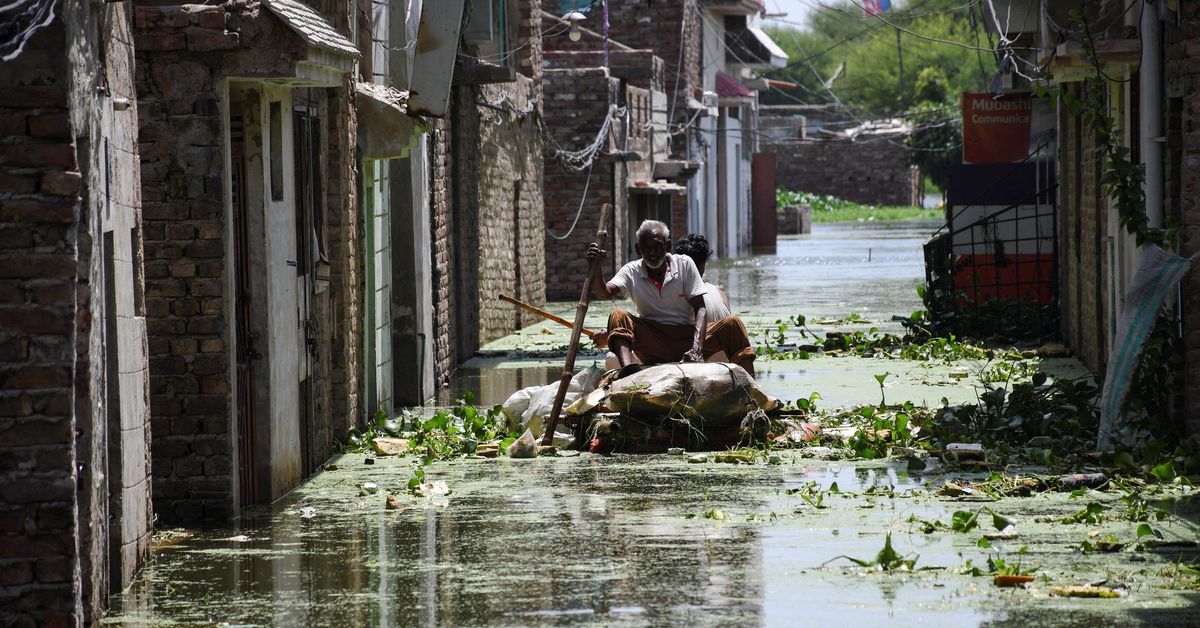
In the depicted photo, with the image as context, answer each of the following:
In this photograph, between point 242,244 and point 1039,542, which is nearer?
point 1039,542

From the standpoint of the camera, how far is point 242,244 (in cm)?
919

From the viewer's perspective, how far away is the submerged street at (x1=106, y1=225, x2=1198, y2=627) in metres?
6.52

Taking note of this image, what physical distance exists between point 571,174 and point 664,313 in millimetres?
15351

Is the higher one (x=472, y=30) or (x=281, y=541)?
(x=472, y=30)

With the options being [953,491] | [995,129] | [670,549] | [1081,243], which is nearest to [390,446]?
[953,491]

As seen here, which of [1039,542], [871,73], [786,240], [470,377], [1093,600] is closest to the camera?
[1093,600]

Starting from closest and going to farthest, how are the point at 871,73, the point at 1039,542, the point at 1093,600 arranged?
the point at 1093,600 < the point at 1039,542 < the point at 871,73

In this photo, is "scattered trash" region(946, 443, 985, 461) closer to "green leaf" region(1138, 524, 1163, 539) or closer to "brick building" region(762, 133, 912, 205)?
"green leaf" region(1138, 524, 1163, 539)

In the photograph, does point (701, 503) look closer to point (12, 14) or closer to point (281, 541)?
point (281, 541)

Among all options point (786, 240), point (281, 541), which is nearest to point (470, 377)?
point (281, 541)

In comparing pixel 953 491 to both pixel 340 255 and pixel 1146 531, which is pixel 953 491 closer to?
pixel 1146 531

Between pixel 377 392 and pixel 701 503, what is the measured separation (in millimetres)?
4751

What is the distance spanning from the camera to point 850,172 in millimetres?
73188

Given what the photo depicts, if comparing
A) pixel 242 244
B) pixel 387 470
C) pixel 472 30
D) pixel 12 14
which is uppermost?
pixel 472 30
